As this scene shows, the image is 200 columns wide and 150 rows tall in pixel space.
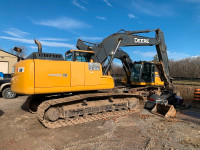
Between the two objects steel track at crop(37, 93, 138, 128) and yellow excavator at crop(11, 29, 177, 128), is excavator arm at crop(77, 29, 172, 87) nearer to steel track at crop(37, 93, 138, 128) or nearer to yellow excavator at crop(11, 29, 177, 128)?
yellow excavator at crop(11, 29, 177, 128)

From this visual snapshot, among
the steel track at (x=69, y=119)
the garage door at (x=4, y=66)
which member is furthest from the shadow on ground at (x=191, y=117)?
the garage door at (x=4, y=66)

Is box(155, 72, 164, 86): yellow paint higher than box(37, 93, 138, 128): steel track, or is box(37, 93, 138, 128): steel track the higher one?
box(155, 72, 164, 86): yellow paint

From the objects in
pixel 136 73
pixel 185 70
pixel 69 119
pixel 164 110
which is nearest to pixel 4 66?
pixel 136 73

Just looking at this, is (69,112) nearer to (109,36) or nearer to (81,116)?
(81,116)

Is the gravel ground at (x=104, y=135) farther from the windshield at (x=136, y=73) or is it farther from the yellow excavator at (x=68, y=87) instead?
the windshield at (x=136, y=73)

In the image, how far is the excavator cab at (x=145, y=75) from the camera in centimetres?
1180

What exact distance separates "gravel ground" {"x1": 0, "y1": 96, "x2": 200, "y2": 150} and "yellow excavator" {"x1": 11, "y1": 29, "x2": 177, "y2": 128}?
0.47 meters

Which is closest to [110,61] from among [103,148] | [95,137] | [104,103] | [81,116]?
[104,103]

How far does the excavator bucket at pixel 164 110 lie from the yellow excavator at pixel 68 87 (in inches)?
39.3

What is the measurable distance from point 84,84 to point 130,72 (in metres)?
7.76

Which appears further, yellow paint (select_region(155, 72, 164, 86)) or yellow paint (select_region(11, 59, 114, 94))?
yellow paint (select_region(155, 72, 164, 86))

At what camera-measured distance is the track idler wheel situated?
5.39m

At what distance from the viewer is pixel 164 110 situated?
7410 mm

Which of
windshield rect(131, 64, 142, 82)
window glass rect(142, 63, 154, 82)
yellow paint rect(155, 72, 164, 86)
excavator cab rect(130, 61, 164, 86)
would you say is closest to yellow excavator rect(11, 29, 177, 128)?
excavator cab rect(130, 61, 164, 86)
